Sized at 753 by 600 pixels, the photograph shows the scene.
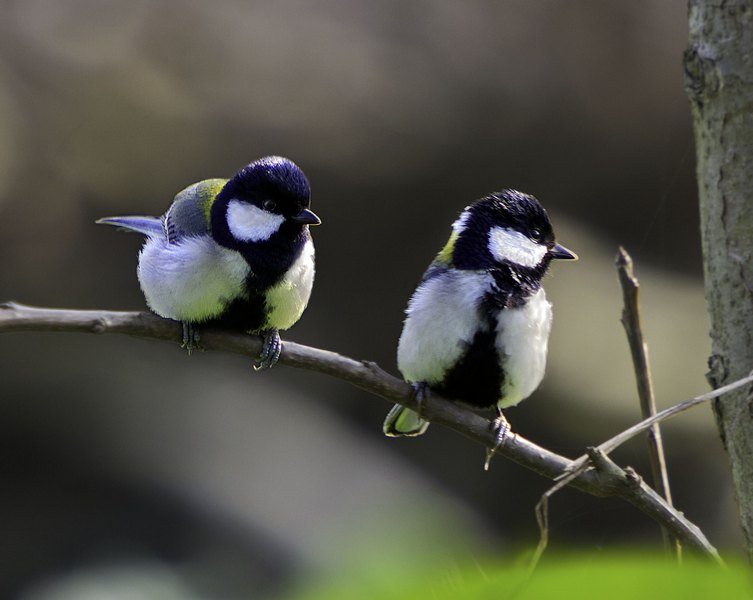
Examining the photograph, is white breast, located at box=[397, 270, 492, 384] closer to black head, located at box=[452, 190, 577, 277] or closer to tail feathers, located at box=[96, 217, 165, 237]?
black head, located at box=[452, 190, 577, 277]

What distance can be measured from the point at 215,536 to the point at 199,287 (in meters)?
2.26

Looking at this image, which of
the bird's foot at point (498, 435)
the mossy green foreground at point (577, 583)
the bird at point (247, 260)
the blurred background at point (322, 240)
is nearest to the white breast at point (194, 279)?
the bird at point (247, 260)

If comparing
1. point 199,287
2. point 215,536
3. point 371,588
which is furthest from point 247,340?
point 215,536

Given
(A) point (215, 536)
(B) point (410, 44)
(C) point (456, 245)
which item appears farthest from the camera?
(B) point (410, 44)

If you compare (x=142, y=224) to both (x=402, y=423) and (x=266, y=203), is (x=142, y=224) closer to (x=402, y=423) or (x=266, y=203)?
(x=266, y=203)

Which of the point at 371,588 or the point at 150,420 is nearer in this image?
the point at 371,588

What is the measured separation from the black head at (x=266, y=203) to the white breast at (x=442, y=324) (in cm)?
32

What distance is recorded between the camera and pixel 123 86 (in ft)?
15.5

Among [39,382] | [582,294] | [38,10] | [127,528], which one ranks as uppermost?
[38,10]

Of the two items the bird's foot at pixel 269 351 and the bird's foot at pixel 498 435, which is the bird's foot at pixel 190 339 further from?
the bird's foot at pixel 498 435

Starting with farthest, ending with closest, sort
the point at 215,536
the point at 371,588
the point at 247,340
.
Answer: the point at 215,536
the point at 247,340
the point at 371,588

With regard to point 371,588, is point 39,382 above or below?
below

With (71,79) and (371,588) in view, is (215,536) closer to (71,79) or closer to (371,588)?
(71,79)

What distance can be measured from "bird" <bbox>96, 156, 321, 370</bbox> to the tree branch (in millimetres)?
86
